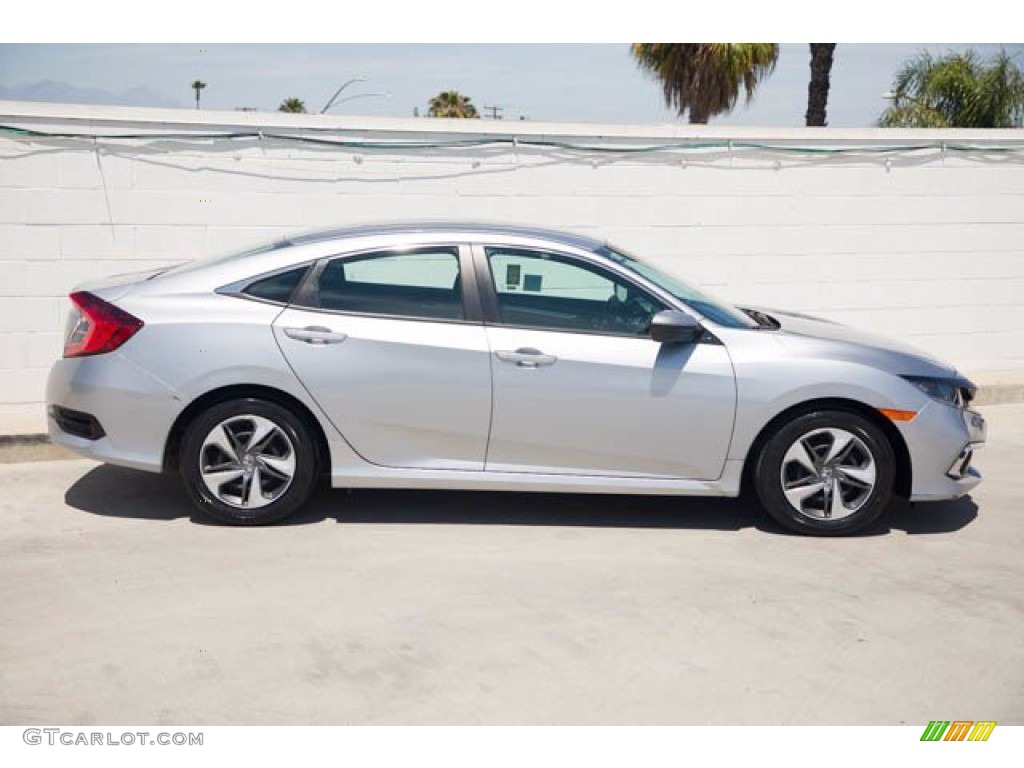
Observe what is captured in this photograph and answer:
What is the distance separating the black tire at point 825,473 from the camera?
6230 mm

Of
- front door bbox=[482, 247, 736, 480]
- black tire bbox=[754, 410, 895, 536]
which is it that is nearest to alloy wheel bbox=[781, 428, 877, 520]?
black tire bbox=[754, 410, 895, 536]

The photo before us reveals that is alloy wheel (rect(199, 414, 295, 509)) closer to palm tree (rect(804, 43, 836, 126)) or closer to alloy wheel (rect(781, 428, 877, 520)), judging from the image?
alloy wheel (rect(781, 428, 877, 520))

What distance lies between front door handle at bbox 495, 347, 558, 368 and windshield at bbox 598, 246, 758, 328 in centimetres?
67

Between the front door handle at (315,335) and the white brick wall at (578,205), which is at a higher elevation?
the white brick wall at (578,205)

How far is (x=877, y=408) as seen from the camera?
6.23 meters

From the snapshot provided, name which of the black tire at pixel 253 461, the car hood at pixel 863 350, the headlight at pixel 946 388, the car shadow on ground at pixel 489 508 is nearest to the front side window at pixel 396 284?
the black tire at pixel 253 461

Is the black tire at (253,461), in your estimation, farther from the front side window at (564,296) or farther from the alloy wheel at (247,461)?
the front side window at (564,296)

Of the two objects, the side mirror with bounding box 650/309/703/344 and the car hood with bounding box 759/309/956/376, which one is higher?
the side mirror with bounding box 650/309/703/344

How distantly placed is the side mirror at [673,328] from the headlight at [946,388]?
111cm

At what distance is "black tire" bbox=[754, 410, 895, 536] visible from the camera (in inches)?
245

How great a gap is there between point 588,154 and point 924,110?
10.4 metres
